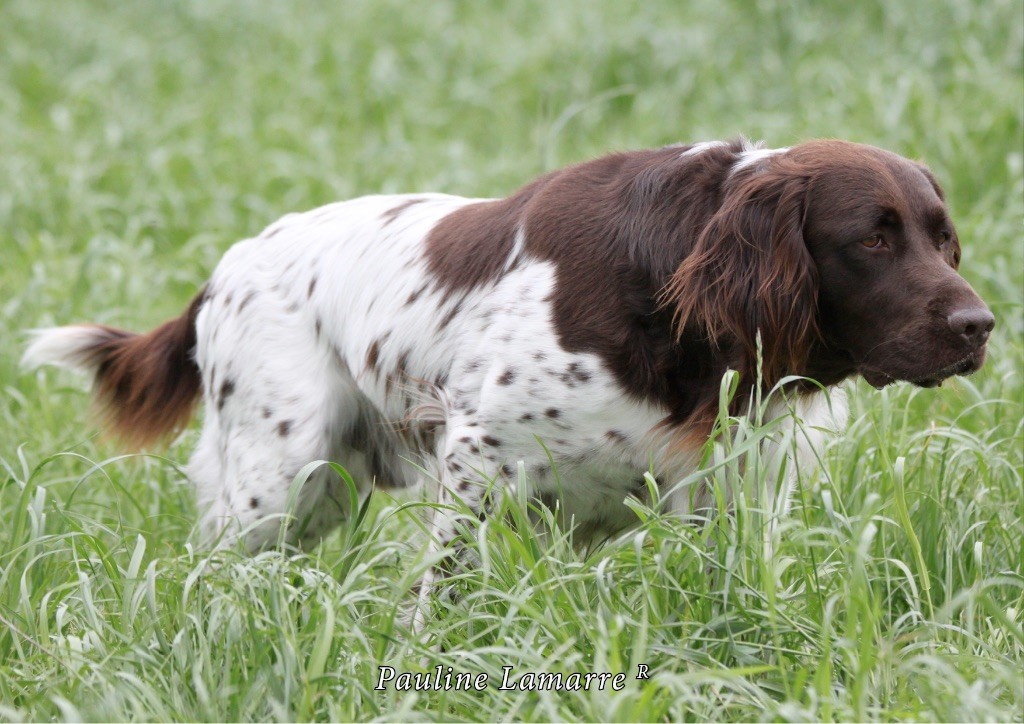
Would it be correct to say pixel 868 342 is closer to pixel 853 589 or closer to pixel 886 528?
pixel 886 528

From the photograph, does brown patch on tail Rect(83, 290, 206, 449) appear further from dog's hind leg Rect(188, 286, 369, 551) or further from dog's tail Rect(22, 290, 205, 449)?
dog's hind leg Rect(188, 286, 369, 551)

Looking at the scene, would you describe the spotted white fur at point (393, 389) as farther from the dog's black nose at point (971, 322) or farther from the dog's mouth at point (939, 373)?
the dog's black nose at point (971, 322)

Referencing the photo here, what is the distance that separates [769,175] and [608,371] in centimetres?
55

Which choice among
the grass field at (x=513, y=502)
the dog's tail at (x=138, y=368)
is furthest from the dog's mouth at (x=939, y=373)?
the dog's tail at (x=138, y=368)

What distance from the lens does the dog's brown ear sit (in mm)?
2740

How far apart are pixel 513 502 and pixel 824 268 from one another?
0.86 metres

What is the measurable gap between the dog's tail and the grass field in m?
0.16

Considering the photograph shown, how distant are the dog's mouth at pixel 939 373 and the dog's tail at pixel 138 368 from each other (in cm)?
200

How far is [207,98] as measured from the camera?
8.95 m

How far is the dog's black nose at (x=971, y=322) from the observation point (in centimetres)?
261

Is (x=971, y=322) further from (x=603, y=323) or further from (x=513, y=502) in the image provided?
(x=513, y=502)

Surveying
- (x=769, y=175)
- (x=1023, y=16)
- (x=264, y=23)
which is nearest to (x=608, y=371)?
(x=769, y=175)

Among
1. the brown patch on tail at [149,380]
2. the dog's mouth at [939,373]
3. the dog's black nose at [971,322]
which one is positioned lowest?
the brown patch on tail at [149,380]

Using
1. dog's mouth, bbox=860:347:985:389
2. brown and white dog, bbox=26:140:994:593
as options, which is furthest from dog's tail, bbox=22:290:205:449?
dog's mouth, bbox=860:347:985:389
